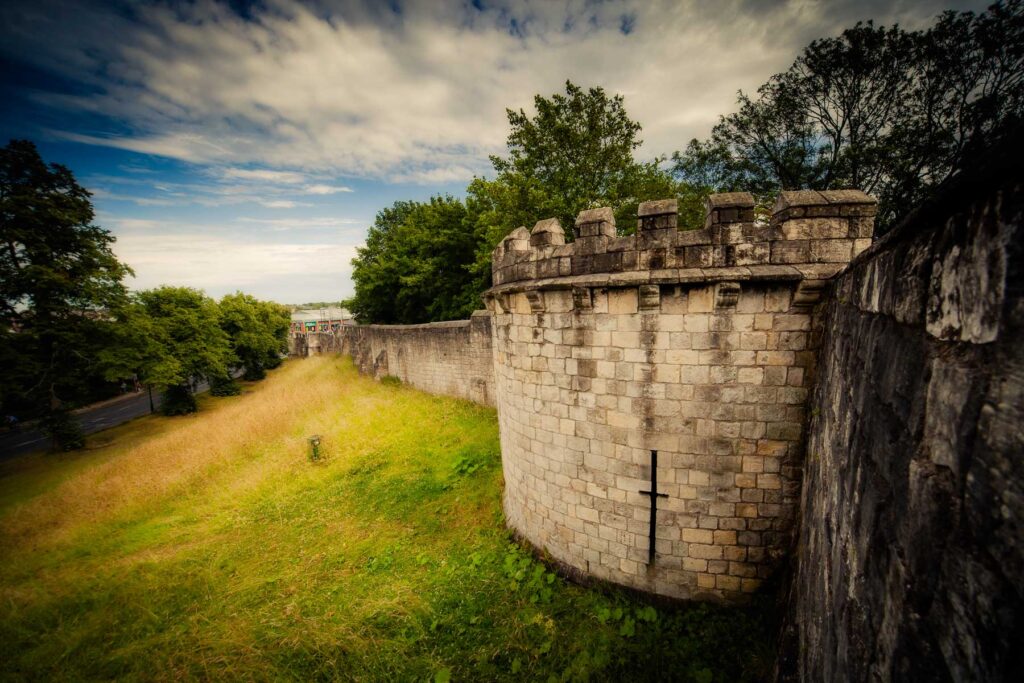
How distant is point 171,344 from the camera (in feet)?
58.1

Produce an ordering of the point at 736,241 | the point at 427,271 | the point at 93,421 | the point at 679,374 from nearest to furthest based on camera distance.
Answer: the point at 736,241, the point at 679,374, the point at 427,271, the point at 93,421

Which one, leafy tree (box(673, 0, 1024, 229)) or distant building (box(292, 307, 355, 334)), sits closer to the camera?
leafy tree (box(673, 0, 1024, 229))

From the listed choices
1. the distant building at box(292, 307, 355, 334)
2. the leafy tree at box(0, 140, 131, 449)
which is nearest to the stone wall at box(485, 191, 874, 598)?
the leafy tree at box(0, 140, 131, 449)

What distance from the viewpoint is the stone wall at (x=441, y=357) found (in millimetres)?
12961

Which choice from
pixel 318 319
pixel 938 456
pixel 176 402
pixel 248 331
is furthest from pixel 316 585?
pixel 318 319

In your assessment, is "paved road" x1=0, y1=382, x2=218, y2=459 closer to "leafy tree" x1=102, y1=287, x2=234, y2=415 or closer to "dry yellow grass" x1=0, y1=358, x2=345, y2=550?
"leafy tree" x1=102, y1=287, x2=234, y2=415

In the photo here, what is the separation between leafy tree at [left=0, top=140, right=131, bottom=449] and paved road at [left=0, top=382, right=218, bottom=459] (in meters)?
4.72

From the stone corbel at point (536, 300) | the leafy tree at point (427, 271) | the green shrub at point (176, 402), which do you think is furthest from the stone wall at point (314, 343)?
the stone corbel at point (536, 300)

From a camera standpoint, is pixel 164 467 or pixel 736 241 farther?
pixel 164 467

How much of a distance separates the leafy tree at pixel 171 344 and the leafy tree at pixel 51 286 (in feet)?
2.49

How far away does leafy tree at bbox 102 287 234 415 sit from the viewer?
14.6m

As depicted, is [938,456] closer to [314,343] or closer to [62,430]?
[62,430]

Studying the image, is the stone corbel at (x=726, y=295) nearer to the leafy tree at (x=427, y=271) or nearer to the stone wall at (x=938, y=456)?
the stone wall at (x=938, y=456)

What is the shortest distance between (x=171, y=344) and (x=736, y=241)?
24.0m
